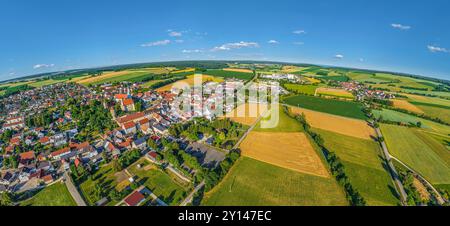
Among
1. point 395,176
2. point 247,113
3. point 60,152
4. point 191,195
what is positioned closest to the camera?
point 191,195

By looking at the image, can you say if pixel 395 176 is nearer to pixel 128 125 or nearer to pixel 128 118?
pixel 128 125

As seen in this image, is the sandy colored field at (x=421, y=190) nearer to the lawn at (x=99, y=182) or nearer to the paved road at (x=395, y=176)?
the paved road at (x=395, y=176)

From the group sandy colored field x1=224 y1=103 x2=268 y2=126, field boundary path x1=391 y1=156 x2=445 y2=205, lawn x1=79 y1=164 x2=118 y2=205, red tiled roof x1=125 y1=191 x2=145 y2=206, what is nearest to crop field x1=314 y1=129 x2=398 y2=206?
field boundary path x1=391 y1=156 x2=445 y2=205

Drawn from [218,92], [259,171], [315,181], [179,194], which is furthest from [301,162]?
[218,92]

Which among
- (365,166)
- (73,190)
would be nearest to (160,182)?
(73,190)

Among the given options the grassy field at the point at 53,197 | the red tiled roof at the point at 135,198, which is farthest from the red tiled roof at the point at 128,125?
the red tiled roof at the point at 135,198
